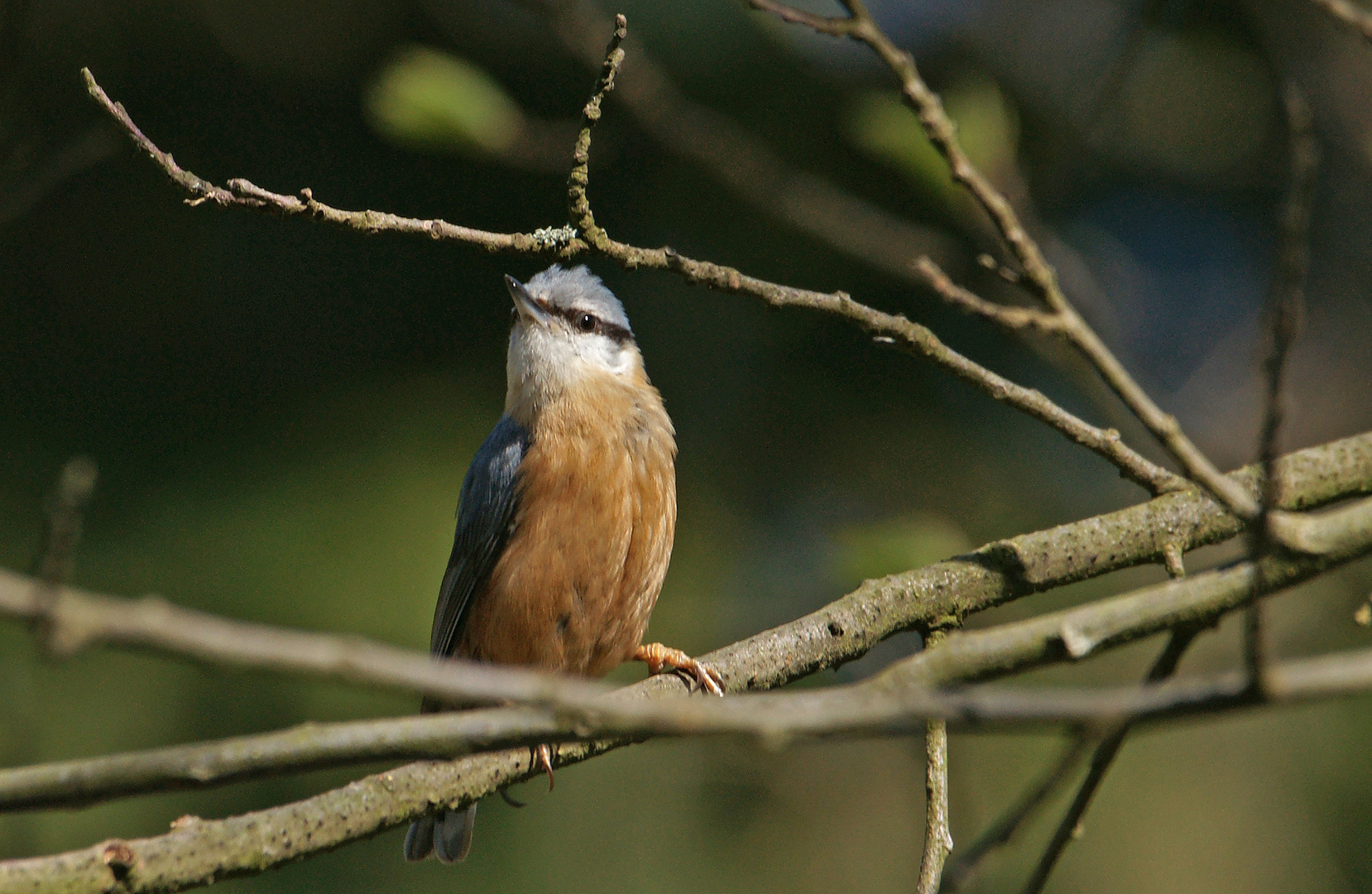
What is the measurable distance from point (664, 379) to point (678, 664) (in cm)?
318

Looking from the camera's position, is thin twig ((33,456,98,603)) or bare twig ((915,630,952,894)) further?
bare twig ((915,630,952,894))

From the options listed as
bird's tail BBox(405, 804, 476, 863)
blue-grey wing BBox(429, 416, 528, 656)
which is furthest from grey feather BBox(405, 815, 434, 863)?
blue-grey wing BBox(429, 416, 528, 656)

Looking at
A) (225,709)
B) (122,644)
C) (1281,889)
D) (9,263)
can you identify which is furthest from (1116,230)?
(122,644)

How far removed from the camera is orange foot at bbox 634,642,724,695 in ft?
10.8

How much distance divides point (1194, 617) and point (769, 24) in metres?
2.95

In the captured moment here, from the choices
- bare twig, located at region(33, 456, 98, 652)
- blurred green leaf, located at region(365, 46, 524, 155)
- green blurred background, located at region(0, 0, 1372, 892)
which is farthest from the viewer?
green blurred background, located at region(0, 0, 1372, 892)

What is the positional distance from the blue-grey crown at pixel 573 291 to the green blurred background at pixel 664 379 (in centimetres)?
31

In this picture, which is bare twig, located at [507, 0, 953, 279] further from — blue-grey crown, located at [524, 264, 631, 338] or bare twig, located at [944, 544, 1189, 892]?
bare twig, located at [944, 544, 1189, 892]

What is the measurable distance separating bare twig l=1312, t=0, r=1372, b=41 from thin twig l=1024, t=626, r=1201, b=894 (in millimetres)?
1411

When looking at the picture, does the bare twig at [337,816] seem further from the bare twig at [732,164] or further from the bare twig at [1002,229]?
the bare twig at [732,164]

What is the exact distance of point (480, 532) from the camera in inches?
180

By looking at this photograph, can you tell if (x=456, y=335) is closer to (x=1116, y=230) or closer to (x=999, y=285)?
(x=999, y=285)

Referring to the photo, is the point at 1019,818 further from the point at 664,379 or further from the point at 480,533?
the point at 664,379

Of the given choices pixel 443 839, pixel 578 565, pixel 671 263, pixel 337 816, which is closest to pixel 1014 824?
pixel 671 263
